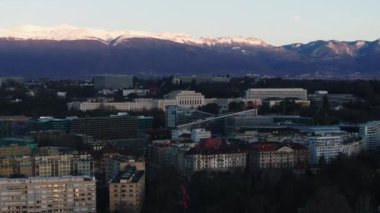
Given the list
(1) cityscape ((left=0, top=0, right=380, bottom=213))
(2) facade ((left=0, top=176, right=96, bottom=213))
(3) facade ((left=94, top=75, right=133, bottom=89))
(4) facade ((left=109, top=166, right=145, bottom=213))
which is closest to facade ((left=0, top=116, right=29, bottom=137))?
(1) cityscape ((left=0, top=0, right=380, bottom=213))

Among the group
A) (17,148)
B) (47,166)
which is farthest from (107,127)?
(47,166)

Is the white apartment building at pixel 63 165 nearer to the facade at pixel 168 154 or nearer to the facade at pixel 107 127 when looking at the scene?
the facade at pixel 168 154

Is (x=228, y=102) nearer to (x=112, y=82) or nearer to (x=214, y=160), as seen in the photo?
(x=112, y=82)

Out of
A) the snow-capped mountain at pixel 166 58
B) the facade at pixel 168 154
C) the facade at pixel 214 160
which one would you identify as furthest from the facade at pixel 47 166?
the snow-capped mountain at pixel 166 58

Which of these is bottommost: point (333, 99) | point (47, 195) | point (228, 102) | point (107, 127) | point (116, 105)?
point (47, 195)

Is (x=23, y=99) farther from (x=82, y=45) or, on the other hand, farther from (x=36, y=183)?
(x=82, y=45)

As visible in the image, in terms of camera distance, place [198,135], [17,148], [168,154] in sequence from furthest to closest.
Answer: [198,135] < [17,148] < [168,154]

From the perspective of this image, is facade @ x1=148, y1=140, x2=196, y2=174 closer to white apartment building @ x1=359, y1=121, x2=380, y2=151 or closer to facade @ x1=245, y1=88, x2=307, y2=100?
white apartment building @ x1=359, y1=121, x2=380, y2=151

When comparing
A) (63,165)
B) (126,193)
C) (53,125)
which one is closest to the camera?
(126,193)
